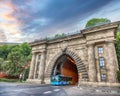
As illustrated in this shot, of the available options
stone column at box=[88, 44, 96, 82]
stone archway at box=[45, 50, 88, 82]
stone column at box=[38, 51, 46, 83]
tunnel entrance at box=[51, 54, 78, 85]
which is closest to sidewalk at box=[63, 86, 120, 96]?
stone column at box=[88, 44, 96, 82]

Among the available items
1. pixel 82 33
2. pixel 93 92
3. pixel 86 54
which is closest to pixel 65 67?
pixel 86 54

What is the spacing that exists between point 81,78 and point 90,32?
992 cm

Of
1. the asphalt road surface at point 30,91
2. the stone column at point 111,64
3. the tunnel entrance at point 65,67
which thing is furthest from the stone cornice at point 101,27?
the asphalt road surface at point 30,91

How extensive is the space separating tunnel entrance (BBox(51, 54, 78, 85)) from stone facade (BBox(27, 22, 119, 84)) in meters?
1.18

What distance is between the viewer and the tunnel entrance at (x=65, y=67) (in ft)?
107

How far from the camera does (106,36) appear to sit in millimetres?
24828

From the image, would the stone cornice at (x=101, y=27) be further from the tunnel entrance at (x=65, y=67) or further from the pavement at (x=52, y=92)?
the pavement at (x=52, y=92)

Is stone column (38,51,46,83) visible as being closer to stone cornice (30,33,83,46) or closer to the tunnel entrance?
the tunnel entrance

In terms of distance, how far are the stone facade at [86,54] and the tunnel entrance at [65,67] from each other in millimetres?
1183

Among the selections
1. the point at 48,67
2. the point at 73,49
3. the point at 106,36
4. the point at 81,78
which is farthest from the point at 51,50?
the point at 106,36

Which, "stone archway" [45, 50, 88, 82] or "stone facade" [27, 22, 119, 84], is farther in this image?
"stone archway" [45, 50, 88, 82]

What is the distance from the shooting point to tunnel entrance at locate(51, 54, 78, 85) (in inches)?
1282

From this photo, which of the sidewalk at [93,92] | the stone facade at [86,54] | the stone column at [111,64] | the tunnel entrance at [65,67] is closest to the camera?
the sidewalk at [93,92]

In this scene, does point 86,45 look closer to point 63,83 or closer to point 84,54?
point 84,54
